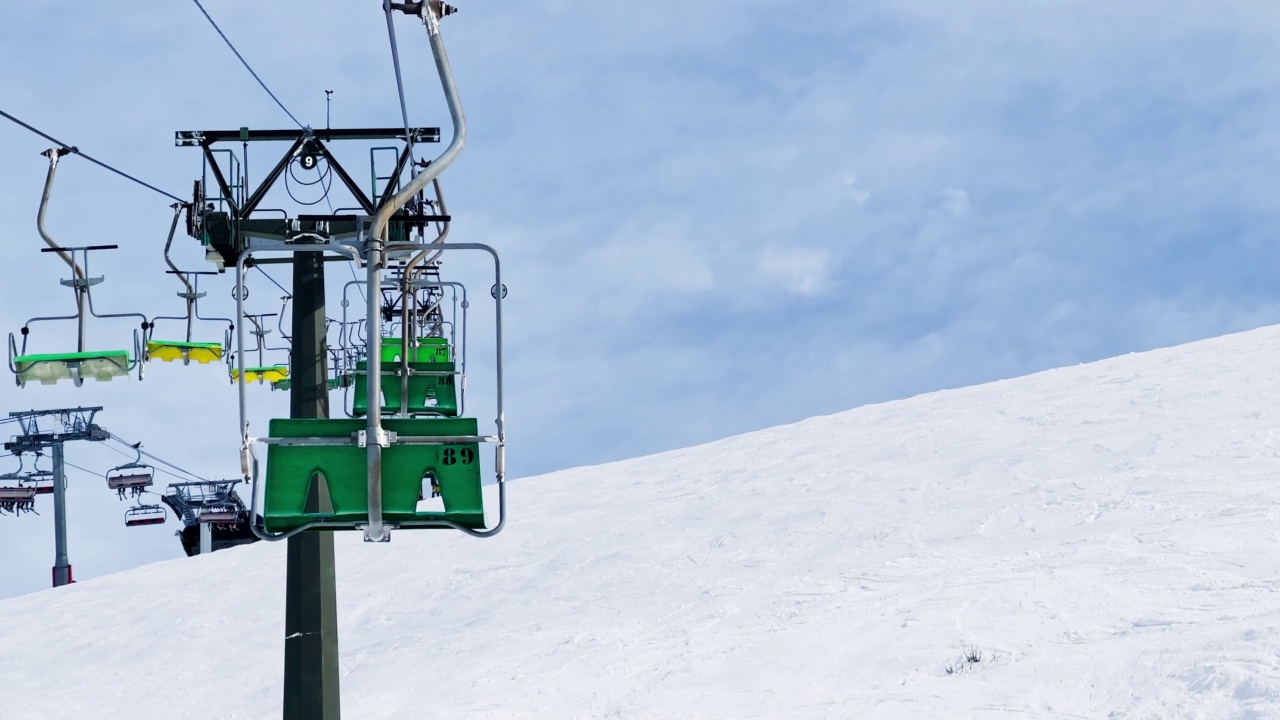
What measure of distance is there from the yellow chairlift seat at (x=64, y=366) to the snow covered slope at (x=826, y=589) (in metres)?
3.68

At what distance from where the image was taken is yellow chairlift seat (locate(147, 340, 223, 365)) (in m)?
11.8

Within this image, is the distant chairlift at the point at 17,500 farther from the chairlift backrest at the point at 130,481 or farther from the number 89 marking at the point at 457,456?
the number 89 marking at the point at 457,456

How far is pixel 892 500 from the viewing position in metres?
15.2

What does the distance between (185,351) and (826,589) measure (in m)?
6.30

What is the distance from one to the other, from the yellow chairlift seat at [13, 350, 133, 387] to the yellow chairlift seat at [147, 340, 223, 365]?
1.04 meters

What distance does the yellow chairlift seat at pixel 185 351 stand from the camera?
38.8ft

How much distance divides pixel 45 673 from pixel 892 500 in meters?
10.1

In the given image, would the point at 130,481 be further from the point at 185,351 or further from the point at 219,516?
the point at 185,351

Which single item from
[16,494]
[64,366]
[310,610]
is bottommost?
[310,610]

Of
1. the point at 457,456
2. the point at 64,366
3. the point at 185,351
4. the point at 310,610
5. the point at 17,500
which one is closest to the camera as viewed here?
the point at 457,456

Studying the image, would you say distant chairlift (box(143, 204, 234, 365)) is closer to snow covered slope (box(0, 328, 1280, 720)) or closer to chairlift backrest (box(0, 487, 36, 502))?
snow covered slope (box(0, 328, 1280, 720))

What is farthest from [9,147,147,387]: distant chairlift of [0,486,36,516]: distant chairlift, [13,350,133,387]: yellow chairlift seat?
[0,486,36,516]: distant chairlift

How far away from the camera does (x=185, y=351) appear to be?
475 inches

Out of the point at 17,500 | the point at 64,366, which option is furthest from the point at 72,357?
the point at 17,500
